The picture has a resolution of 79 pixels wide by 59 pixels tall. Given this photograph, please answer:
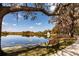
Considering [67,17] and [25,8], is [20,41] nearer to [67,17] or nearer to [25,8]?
[25,8]

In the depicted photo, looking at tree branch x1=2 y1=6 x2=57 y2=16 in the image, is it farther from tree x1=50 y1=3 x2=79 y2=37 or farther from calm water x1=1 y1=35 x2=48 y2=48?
calm water x1=1 y1=35 x2=48 y2=48

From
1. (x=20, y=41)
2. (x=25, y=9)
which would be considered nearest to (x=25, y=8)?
(x=25, y=9)

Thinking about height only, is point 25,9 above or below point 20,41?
above

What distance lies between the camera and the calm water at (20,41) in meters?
1.69

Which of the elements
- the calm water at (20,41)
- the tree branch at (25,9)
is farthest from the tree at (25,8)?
the calm water at (20,41)

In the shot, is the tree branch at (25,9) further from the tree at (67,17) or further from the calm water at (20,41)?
the calm water at (20,41)

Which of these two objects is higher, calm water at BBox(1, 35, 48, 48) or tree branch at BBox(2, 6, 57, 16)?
tree branch at BBox(2, 6, 57, 16)

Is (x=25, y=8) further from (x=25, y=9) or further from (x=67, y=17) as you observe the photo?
(x=67, y=17)

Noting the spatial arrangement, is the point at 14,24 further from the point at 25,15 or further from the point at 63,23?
the point at 63,23

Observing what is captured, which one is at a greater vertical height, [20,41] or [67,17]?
[67,17]

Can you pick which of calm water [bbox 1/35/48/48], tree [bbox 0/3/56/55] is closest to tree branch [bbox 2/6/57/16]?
tree [bbox 0/3/56/55]

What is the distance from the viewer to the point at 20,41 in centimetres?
169

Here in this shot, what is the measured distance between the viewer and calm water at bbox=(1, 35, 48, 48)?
5.53ft

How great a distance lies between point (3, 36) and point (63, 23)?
19.7 inches
